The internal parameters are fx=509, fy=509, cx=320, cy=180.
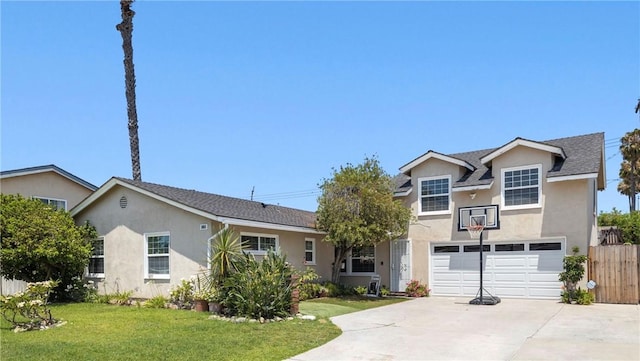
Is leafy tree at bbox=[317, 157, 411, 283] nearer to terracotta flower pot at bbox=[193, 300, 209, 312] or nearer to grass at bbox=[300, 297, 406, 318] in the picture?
grass at bbox=[300, 297, 406, 318]

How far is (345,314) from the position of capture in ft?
47.1

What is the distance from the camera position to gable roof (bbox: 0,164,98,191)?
62.5 ft

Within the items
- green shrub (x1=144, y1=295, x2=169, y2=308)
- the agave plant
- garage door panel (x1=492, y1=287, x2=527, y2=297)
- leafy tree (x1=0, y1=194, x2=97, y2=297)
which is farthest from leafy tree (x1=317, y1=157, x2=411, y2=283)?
leafy tree (x1=0, y1=194, x2=97, y2=297)

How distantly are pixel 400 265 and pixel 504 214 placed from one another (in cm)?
461

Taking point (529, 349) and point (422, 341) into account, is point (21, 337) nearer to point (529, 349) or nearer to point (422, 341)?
point (422, 341)

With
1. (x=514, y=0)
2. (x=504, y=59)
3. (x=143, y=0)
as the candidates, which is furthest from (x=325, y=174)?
(x=143, y=0)

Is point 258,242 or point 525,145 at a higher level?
point 525,145

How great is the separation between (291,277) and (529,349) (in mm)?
6470

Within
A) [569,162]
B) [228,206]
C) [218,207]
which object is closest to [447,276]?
[569,162]

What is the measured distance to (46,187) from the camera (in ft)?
68.2

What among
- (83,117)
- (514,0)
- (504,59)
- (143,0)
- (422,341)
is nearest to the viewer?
(422,341)

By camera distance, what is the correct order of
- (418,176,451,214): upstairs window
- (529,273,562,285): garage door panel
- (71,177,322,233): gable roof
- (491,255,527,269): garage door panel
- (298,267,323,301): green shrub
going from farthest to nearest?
(418,176,451,214): upstairs window → (491,255,527,269): garage door panel → (529,273,562,285): garage door panel → (298,267,323,301): green shrub → (71,177,322,233): gable roof

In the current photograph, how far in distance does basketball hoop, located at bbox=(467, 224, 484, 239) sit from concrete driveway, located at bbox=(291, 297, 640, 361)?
308cm

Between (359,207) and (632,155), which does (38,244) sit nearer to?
(359,207)
